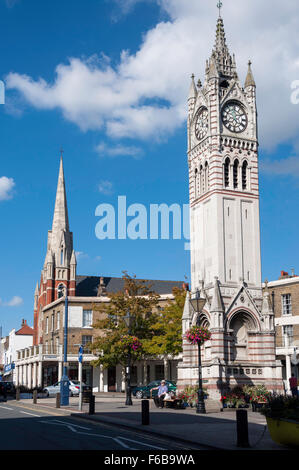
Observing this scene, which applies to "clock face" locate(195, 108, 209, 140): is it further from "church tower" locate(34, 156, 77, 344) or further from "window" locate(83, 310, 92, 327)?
"church tower" locate(34, 156, 77, 344)

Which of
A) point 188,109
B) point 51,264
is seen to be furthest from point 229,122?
point 51,264

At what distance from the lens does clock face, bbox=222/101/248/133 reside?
4125cm

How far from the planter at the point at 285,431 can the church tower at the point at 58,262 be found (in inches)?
2777

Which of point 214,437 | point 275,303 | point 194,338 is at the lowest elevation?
point 214,437

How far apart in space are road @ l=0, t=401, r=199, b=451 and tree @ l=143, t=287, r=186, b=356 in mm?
29231

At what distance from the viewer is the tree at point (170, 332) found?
5050cm

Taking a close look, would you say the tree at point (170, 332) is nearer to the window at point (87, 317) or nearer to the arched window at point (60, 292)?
the arched window at point (60, 292)

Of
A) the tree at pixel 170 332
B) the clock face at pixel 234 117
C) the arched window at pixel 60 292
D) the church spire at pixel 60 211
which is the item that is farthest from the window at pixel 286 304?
the church spire at pixel 60 211

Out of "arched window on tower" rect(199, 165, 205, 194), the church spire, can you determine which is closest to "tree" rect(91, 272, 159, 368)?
"arched window on tower" rect(199, 165, 205, 194)

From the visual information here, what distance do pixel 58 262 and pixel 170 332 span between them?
39.8 metres

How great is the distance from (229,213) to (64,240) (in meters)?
52.3

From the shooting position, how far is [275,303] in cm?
5134

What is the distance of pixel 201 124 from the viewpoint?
42438 millimetres

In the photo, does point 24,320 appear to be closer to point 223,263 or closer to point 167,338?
point 167,338
